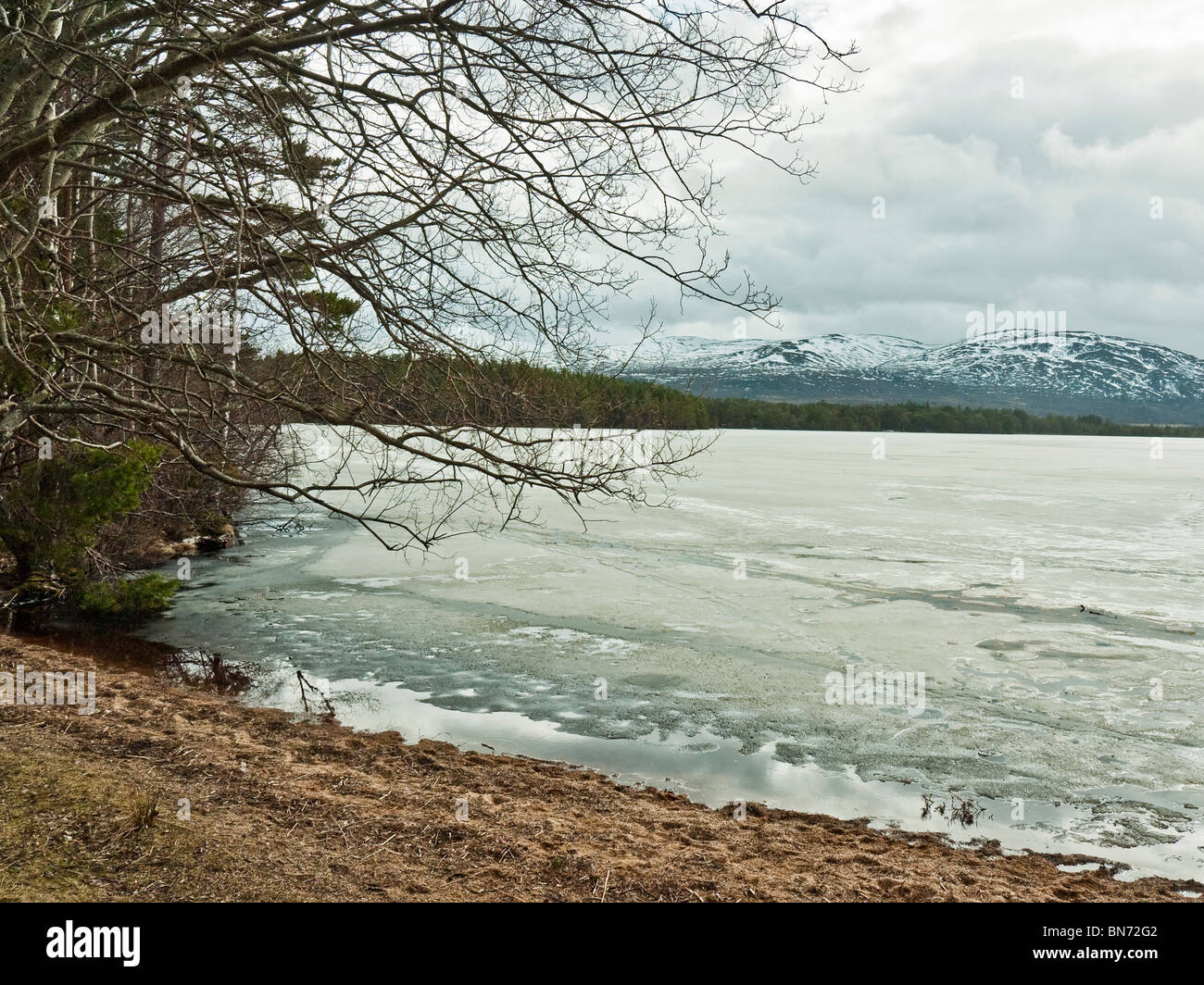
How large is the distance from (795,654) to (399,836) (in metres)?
5.83

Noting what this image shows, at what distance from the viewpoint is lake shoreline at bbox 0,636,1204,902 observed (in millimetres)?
4125

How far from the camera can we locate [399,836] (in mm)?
4766

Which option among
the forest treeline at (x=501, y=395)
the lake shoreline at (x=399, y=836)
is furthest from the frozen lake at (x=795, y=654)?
the forest treeline at (x=501, y=395)

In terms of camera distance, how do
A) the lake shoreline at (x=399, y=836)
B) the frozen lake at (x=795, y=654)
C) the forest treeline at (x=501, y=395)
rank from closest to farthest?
the lake shoreline at (x=399, y=836) < the forest treeline at (x=501, y=395) < the frozen lake at (x=795, y=654)

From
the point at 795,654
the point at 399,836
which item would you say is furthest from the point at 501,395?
the point at 795,654

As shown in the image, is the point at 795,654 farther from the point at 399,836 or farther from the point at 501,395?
the point at 399,836

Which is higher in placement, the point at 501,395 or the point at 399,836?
the point at 501,395

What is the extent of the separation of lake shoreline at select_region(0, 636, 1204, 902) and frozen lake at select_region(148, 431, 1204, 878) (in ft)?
2.09

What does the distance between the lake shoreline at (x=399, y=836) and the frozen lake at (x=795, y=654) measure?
2.09 ft

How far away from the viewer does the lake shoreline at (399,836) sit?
412 cm

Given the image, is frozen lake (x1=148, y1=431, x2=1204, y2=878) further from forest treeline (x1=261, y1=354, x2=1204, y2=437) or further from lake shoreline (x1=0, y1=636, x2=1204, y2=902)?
forest treeline (x1=261, y1=354, x2=1204, y2=437)

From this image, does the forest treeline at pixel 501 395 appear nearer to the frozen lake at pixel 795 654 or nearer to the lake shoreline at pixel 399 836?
the lake shoreline at pixel 399 836

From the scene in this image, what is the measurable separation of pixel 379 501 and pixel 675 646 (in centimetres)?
1465
